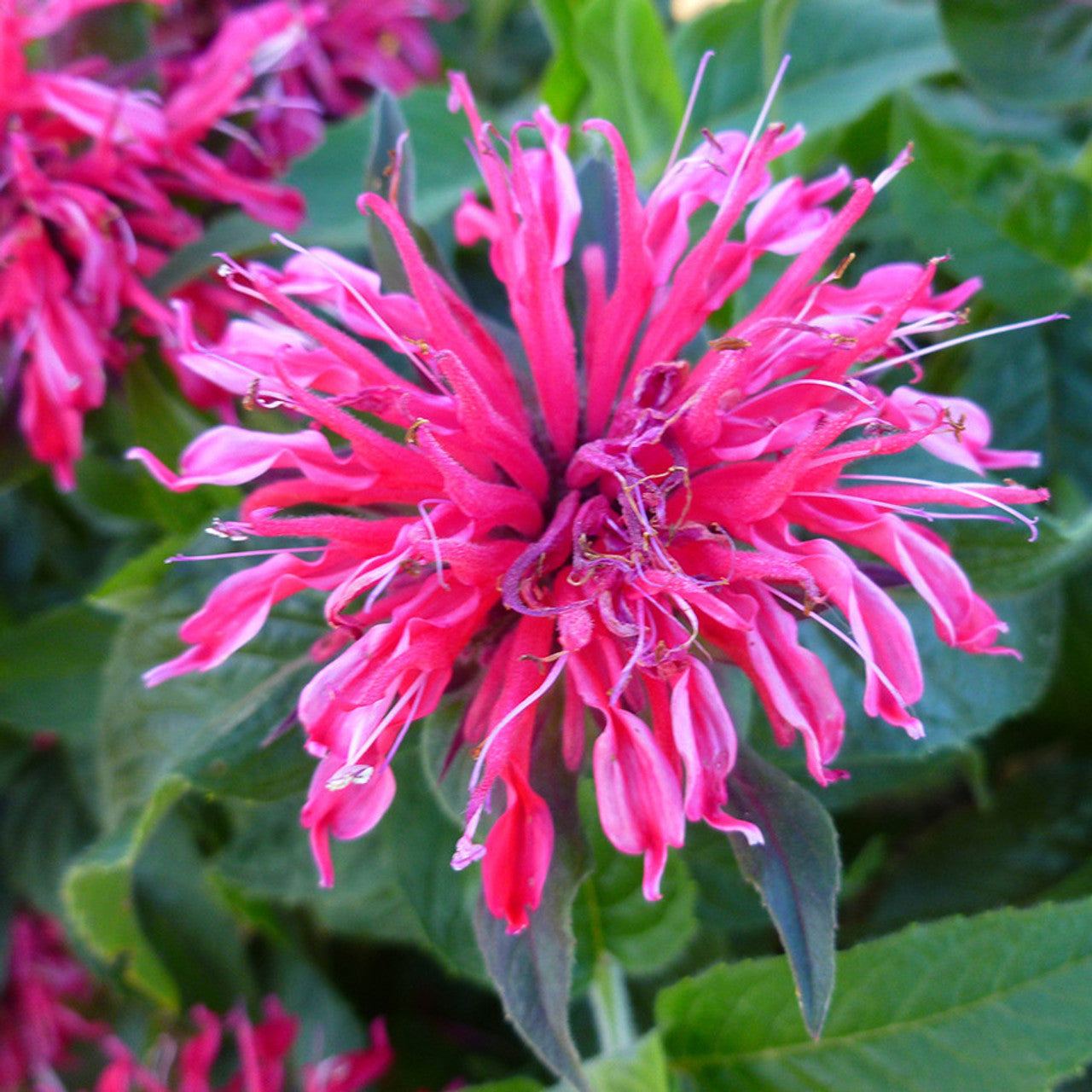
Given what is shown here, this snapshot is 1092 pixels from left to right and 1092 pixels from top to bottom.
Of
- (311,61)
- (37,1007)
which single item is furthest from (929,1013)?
(37,1007)

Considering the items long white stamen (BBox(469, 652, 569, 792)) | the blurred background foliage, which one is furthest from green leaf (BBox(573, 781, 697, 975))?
long white stamen (BBox(469, 652, 569, 792))

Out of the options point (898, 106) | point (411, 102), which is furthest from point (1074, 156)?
point (411, 102)

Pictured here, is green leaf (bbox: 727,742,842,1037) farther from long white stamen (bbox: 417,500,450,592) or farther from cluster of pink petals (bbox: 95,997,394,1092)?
cluster of pink petals (bbox: 95,997,394,1092)

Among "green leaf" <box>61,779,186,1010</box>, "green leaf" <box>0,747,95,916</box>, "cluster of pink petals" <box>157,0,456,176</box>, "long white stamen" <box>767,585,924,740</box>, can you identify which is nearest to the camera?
"long white stamen" <box>767,585,924,740</box>

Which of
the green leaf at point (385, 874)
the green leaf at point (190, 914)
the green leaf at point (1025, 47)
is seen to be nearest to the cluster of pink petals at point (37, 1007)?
the green leaf at point (190, 914)

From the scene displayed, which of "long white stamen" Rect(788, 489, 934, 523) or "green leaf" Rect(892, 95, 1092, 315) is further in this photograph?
"green leaf" Rect(892, 95, 1092, 315)

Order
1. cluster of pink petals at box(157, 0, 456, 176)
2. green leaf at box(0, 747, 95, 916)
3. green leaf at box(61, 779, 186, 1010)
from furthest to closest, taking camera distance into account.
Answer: green leaf at box(0, 747, 95, 916)
cluster of pink petals at box(157, 0, 456, 176)
green leaf at box(61, 779, 186, 1010)

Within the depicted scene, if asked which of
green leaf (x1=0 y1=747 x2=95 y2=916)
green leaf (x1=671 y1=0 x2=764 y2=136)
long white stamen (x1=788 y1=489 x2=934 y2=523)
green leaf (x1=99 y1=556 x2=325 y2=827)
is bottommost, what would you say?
green leaf (x1=0 y1=747 x2=95 y2=916)
